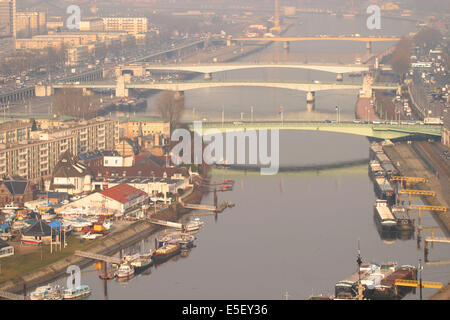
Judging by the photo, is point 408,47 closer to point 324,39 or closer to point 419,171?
point 324,39

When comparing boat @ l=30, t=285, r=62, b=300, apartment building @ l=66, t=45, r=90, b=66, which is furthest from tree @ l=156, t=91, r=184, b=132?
apartment building @ l=66, t=45, r=90, b=66

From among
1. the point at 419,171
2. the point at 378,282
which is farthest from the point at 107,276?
the point at 419,171

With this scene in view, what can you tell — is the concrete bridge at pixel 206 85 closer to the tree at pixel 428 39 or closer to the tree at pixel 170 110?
the tree at pixel 170 110

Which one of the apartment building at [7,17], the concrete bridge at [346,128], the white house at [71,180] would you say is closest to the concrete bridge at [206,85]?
the concrete bridge at [346,128]

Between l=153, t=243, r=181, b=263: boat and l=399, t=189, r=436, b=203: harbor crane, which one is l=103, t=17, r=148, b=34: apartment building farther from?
l=153, t=243, r=181, b=263: boat

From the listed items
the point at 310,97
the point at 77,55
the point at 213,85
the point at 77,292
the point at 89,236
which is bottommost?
the point at 77,55

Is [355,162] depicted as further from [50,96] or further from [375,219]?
[50,96]

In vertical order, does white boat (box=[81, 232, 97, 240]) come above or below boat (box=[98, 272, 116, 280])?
above
